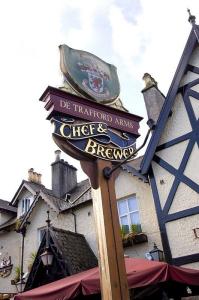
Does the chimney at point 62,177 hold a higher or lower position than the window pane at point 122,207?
higher

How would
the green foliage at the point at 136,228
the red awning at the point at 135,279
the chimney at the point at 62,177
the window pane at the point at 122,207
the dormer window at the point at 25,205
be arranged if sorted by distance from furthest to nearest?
1. the chimney at the point at 62,177
2. the dormer window at the point at 25,205
3. the window pane at the point at 122,207
4. the green foliage at the point at 136,228
5. the red awning at the point at 135,279

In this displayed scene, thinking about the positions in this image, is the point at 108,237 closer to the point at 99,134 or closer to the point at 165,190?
the point at 99,134

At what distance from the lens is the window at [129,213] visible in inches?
470

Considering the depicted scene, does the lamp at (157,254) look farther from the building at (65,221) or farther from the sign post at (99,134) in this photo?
the sign post at (99,134)

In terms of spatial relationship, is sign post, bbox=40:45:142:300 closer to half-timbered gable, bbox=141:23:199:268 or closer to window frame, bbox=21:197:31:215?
half-timbered gable, bbox=141:23:199:268

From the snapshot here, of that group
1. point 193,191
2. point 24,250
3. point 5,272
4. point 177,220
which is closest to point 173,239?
point 177,220

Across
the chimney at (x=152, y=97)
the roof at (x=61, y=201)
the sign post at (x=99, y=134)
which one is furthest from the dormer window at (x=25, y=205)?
the sign post at (x=99, y=134)

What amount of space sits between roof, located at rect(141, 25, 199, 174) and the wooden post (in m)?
6.35

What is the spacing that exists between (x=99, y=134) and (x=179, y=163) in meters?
6.02

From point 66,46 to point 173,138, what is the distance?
646cm

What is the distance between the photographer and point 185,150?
1022cm

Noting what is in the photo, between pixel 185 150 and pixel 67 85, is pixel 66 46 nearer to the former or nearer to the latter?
pixel 67 85

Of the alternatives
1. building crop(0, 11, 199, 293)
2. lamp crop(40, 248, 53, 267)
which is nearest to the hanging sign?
building crop(0, 11, 199, 293)

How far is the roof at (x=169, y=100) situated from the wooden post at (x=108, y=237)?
6.35 metres
